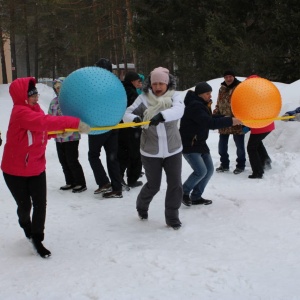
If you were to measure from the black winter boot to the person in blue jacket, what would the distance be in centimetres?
203

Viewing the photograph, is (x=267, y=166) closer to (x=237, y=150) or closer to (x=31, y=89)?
(x=237, y=150)

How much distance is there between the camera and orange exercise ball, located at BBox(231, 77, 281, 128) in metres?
5.09

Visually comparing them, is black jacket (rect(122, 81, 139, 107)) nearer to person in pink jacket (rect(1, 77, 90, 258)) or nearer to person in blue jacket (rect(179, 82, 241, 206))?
person in blue jacket (rect(179, 82, 241, 206))

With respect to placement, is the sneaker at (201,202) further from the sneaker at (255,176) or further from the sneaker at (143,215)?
the sneaker at (255,176)

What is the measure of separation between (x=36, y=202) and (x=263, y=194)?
3.30 meters

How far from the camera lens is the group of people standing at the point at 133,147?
12.4 ft

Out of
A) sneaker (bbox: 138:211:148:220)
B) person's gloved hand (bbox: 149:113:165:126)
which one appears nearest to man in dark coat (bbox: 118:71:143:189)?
sneaker (bbox: 138:211:148:220)

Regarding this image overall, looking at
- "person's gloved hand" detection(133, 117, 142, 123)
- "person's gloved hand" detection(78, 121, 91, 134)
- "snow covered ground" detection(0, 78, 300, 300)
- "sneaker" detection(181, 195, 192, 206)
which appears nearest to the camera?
"snow covered ground" detection(0, 78, 300, 300)

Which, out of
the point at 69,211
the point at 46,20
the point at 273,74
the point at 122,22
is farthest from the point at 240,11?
the point at 46,20

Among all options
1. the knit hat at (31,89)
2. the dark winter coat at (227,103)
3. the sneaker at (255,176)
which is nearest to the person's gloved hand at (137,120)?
the knit hat at (31,89)

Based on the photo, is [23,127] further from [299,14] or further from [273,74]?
[273,74]

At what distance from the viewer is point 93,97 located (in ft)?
12.8

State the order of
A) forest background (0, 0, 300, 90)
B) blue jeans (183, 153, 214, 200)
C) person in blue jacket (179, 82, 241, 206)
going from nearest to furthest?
person in blue jacket (179, 82, 241, 206) < blue jeans (183, 153, 214, 200) < forest background (0, 0, 300, 90)

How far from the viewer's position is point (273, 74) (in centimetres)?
1612
